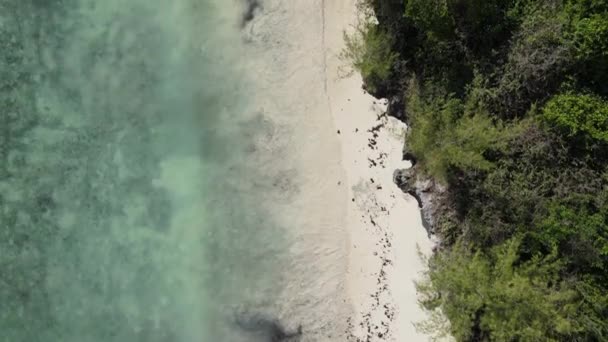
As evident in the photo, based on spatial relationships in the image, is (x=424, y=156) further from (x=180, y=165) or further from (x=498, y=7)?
(x=180, y=165)

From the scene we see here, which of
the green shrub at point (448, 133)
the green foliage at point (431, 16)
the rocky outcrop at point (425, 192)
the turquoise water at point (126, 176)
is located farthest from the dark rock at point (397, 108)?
the turquoise water at point (126, 176)

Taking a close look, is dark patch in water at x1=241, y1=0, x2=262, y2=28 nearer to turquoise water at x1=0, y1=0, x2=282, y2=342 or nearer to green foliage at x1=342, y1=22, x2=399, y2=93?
turquoise water at x1=0, y1=0, x2=282, y2=342

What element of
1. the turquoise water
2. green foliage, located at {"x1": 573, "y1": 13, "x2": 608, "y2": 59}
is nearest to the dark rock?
the turquoise water

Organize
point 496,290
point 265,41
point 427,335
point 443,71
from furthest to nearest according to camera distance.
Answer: point 265,41 → point 427,335 → point 443,71 → point 496,290

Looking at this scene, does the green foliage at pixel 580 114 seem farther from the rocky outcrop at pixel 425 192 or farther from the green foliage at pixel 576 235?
the rocky outcrop at pixel 425 192

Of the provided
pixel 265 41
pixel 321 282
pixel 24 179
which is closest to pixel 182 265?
pixel 321 282
